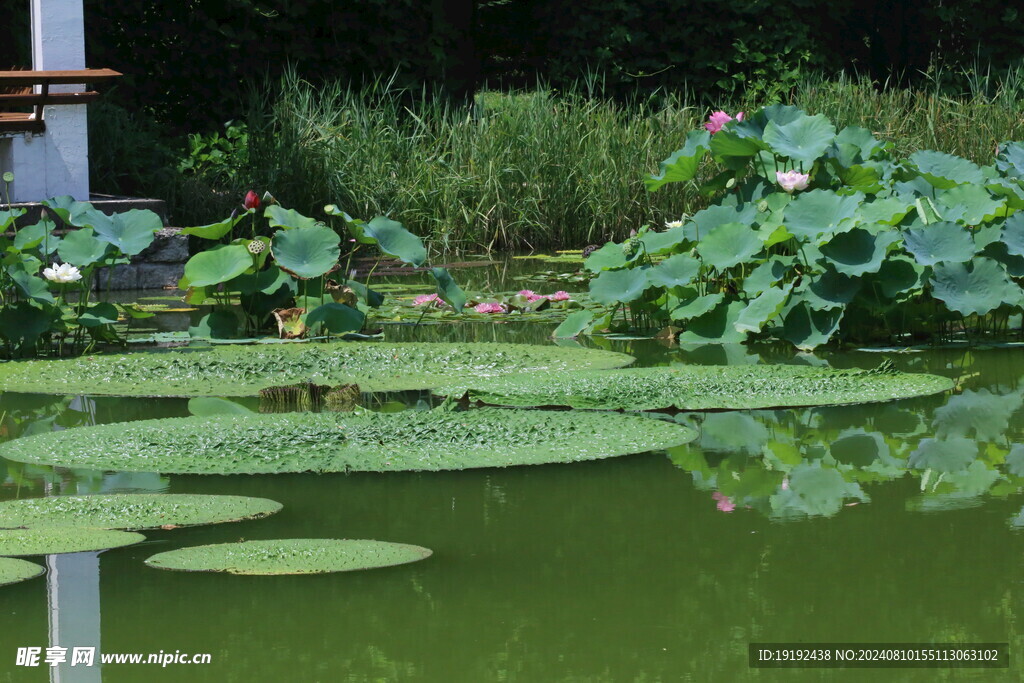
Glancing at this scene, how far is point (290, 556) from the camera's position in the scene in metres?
2.61

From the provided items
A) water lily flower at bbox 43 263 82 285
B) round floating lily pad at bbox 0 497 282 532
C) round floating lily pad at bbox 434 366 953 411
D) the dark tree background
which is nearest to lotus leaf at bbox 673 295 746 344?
round floating lily pad at bbox 434 366 953 411

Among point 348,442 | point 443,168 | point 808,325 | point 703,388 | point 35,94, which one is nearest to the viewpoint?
point 348,442

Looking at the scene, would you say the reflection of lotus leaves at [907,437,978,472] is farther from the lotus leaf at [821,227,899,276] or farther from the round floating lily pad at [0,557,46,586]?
the round floating lily pad at [0,557,46,586]

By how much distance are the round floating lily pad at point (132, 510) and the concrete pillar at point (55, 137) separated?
4.51 metres

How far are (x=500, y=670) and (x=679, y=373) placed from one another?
244cm

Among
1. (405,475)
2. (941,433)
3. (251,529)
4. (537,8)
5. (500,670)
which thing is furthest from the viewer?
(537,8)

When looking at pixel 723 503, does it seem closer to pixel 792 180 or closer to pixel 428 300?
pixel 792 180

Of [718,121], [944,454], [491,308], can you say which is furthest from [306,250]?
[944,454]

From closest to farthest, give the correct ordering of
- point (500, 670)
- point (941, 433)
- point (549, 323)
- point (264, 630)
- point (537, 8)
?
point (500, 670), point (264, 630), point (941, 433), point (549, 323), point (537, 8)

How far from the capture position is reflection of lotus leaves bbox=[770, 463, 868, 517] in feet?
9.80

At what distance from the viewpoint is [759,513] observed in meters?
2.96

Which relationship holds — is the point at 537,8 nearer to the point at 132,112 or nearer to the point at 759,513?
the point at 132,112

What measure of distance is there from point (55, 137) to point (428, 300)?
7.29 feet

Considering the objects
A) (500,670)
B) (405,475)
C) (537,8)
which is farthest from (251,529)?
(537,8)
